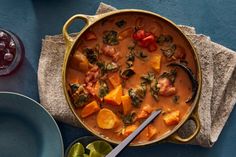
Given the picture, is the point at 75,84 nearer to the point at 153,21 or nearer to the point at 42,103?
Answer: the point at 42,103

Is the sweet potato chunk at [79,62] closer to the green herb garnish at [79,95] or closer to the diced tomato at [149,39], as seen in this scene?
the green herb garnish at [79,95]

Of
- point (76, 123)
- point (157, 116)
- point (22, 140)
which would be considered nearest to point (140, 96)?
point (157, 116)

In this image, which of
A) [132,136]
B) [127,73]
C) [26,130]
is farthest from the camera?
[26,130]

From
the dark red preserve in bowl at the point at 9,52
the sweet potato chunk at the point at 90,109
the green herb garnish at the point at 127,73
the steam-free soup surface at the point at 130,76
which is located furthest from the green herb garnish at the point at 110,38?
the dark red preserve in bowl at the point at 9,52

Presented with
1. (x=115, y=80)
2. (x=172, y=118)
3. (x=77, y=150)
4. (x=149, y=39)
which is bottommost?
(x=77, y=150)

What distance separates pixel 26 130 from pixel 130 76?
431 millimetres

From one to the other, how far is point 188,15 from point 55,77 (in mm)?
531

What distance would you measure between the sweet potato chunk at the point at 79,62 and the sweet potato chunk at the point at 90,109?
0.12m

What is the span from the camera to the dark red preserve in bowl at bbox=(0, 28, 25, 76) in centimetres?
239

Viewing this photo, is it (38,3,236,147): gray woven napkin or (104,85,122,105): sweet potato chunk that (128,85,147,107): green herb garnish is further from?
(38,3,236,147): gray woven napkin

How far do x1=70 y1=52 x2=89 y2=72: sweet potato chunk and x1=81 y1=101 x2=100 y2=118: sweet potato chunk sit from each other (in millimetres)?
120

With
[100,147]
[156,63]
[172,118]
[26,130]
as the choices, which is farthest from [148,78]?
[26,130]

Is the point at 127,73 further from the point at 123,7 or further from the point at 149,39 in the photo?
the point at 123,7

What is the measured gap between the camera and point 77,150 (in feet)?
7.63
